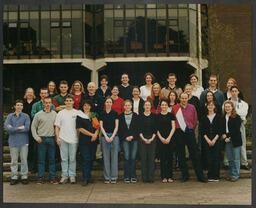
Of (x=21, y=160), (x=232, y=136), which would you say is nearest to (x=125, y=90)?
(x=232, y=136)

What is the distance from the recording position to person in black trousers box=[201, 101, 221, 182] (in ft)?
24.5

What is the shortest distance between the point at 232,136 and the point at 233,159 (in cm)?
54

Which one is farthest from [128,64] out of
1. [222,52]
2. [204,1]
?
[204,1]

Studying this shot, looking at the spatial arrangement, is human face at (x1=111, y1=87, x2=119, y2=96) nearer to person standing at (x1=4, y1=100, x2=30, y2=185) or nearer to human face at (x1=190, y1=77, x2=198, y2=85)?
human face at (x1=190, y1=77, x2=198, y2=85)

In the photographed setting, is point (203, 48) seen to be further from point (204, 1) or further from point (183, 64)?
point (204, 1)

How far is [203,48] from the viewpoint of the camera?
12109mm

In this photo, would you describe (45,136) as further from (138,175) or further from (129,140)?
(138,175)

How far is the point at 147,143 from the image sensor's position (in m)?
7.50

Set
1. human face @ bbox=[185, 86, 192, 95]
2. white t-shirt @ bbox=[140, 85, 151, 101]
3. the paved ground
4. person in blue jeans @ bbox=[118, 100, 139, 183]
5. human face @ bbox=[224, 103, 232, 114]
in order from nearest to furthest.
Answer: the paved ground → person in blue jeans @ bbox=[118, 100, 139, 183] → human face @ bbox=[224, 103, 232, 114] → human face @ bbox=[185, 86, 192, 95] → white t-shirt @ bbox=[140, 85, 151, 101]

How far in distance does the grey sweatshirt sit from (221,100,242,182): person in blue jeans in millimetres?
4051

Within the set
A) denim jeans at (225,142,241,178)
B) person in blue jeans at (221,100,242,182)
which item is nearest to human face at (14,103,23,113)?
person in blue jeans at (221,100,242,182)

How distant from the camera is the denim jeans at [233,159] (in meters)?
7.52

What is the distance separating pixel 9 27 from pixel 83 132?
12.7 metres

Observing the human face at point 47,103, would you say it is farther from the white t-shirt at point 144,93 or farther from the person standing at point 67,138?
the white t-shirt at point 144,93
